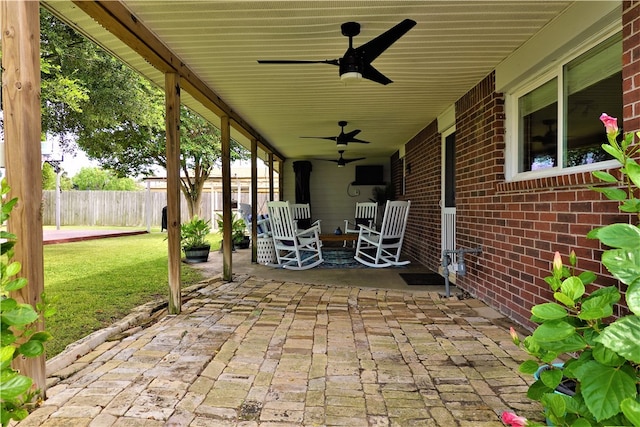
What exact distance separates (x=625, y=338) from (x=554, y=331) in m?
0.18

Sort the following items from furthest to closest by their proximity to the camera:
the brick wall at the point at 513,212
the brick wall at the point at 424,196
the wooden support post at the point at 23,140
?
1. the brick wall at the point at 424,196
2. the brick wall at the point at 513,212
3. the wooden support post at the point at 23,140

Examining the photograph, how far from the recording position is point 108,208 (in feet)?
50.8

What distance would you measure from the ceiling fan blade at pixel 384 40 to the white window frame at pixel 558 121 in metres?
1.12

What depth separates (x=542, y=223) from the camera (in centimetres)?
269

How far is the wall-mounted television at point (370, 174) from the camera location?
32.8 ft

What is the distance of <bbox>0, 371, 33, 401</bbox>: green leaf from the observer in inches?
33.7

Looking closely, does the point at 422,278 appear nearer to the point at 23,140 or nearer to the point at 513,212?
the point at 513,212

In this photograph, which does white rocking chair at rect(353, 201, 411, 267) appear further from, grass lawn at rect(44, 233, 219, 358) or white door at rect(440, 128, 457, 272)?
grass lawn at rect(44, 233, 219, 358)

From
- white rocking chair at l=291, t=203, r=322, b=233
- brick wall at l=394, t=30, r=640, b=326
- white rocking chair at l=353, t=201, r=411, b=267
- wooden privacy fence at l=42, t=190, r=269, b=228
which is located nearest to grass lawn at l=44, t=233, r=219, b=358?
white rocking chair at l=353, t=201, r=411, b=267

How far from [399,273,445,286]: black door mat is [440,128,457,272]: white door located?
0.26m

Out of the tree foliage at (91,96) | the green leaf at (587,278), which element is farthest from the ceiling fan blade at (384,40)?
the tree foliage at (91,96)

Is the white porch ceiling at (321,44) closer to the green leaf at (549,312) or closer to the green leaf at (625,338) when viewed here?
the green leaf at (549,312)

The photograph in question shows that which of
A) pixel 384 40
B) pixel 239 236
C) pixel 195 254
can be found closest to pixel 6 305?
pixel 384 40

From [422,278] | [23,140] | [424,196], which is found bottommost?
[422,278]
